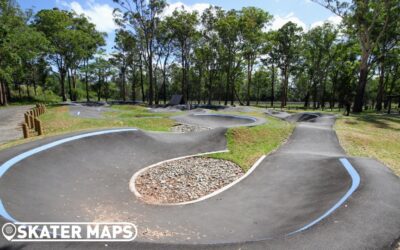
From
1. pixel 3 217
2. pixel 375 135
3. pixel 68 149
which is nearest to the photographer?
pixel 3 217

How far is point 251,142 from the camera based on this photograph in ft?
48.8

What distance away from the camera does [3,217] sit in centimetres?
504

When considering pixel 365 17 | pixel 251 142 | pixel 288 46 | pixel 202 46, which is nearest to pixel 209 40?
pixel 202 46

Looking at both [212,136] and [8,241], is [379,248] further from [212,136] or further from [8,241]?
[212,136]

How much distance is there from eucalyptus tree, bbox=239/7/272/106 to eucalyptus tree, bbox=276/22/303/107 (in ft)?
11.8

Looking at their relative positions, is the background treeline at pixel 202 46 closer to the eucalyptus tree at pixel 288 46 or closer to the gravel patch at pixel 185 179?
the eucalyptus tree at pixel 288 46

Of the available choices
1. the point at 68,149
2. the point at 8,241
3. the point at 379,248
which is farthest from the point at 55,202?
the point at 379,248

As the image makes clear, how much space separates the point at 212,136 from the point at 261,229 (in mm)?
9897

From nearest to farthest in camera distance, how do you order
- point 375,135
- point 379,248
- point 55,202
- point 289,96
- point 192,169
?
point 379,248 < point 55,202 < point 192,169 < point 375,135 < point 289,96

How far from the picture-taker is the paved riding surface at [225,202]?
4.71 m

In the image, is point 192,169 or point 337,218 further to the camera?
point 192,169

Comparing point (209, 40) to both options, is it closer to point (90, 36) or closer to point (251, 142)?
point (90, 36)

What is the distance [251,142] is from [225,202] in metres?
7.35

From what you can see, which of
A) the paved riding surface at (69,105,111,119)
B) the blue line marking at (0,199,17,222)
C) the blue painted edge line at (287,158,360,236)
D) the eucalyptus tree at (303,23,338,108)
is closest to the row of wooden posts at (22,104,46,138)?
the blue line marking at (0,199,17,222)
